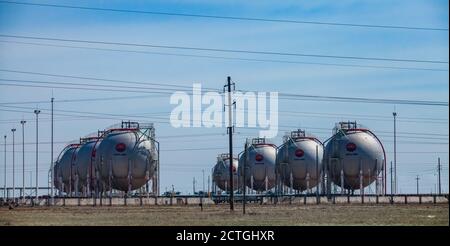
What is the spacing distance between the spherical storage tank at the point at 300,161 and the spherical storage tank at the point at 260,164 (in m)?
11.2

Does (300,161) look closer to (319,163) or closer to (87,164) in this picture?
(319,163)

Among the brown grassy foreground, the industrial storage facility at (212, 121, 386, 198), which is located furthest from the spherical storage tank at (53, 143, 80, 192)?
the brown grassy foreground

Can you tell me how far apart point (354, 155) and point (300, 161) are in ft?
34.9

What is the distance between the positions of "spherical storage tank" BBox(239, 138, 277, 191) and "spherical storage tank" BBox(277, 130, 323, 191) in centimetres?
1125

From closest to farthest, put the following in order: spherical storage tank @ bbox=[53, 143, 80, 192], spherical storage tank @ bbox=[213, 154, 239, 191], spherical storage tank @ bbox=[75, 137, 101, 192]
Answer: spherical storage tank @ bbox=[75, 137, 101, 192] < spherical storage tank @ bbox=[53, 143, 80, 192] < spherical storage tank @ bbox=[213, 154, 239, 191]

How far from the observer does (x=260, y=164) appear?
398 ft

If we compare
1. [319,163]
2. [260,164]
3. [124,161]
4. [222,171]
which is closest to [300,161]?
[319,163]

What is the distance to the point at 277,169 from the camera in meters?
110

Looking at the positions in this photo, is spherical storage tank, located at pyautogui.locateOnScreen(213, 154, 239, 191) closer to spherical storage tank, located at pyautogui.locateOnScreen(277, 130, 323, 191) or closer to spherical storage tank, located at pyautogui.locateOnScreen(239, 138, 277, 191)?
spherical storage tank, located at pyautogui.locateOnScreen(239, 138, 277, 191)

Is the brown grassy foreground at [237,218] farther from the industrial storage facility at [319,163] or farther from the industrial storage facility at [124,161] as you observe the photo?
the industrial storage facility at [124,161]

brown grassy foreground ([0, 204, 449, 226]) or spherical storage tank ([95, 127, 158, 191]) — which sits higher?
spherical storage tank ([95, 127, 158, 191])

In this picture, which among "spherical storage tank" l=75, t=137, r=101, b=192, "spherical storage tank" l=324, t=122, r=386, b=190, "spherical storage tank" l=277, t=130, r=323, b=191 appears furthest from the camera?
"spherical storage tank" l=75, t=137, r=101, b=192

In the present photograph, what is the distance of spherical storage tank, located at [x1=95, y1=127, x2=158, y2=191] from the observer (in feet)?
324

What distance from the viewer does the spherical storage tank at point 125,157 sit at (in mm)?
98812
